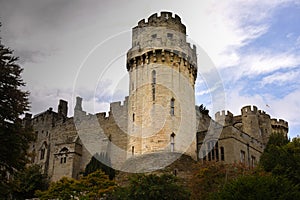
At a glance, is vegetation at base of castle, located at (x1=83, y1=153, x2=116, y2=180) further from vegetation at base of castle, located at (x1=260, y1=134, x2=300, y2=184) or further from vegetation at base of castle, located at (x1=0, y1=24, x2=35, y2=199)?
vegetation at base of castle, located at (x1=0, y1=24, x2=35, y2=199)

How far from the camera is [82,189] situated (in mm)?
33438

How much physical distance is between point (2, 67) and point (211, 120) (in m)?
28.8

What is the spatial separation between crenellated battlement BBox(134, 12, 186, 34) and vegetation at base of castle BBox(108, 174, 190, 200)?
14.6m

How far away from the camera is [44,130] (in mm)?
55438

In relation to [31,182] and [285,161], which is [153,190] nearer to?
[285,161]

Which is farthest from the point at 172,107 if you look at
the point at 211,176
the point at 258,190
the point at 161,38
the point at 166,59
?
the point at 258,190

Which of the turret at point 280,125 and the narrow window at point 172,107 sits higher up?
the turret at point 280,125

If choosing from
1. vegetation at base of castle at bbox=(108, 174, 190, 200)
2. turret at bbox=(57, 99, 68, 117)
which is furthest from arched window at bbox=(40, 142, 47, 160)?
vegetation at base of castle at bbox=(108, 174, 190, 200)

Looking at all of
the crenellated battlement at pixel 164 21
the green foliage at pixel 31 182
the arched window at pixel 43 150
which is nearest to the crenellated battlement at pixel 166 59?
the crenellated battlement at pixel 164 21

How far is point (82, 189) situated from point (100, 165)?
9822 mm

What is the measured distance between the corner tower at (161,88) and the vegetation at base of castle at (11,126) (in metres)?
13.4

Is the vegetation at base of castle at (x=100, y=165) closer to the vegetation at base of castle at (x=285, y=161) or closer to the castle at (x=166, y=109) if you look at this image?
the castle at (x=166, y=109)

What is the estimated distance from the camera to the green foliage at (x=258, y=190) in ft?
68.8

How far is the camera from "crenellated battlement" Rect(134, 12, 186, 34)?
37.9 m
